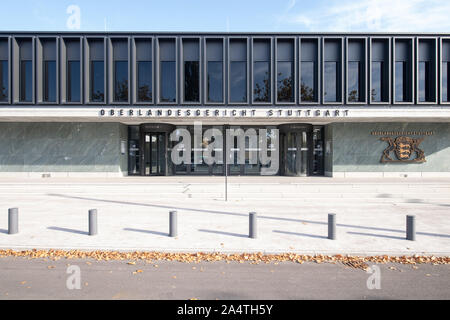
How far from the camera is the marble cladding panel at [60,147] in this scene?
65.1 ft

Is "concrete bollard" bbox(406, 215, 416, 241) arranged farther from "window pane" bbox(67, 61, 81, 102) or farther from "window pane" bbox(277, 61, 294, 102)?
"window pane" bbox(67, 61, 81, 102)

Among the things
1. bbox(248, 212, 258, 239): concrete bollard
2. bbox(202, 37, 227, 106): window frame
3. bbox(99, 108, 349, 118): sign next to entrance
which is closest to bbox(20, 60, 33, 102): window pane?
bbox(99, 108, 349, 118): sign next to entrance

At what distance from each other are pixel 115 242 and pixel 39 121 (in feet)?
58.2

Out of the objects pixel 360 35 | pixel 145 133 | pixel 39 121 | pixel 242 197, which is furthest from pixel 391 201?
pixel 39 121

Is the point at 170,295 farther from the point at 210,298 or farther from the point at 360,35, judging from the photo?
the point at 360,35

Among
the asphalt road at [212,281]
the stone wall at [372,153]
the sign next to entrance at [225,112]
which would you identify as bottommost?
the asphalt road at [212,281]

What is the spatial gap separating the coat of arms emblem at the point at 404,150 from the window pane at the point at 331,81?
5.09 meters

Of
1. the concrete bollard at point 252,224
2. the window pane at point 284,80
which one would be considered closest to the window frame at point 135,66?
the window pane at point 284,80

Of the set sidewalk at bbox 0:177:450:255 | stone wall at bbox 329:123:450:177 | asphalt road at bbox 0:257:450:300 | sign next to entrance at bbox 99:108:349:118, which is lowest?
asphalt road at bbox 0:257:450:300

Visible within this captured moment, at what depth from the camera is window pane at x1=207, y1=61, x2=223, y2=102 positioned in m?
19.5

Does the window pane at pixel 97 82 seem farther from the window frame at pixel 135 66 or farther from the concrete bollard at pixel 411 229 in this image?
the concrete bollard at pixel 411 229

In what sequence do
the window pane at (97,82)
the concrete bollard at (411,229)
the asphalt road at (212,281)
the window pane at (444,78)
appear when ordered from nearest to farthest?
the asphalt road at (212,281), the concrete bollard at (411,229), the window pane at (97,82), the window pane at (444,78)

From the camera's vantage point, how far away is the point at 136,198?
13102mm

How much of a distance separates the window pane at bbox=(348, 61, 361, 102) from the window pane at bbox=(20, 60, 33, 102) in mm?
22803
